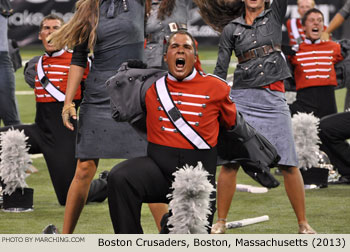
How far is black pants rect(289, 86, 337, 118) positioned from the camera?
9.04 metres

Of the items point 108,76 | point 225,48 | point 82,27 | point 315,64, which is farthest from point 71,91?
point 315,64

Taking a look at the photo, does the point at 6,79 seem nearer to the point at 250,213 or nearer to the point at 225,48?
the point at 250,213

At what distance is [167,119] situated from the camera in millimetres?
5145

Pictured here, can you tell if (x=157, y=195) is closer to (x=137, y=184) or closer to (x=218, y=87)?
(x=137, y=184)

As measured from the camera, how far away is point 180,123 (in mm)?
5113

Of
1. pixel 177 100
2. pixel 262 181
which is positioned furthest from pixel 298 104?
pixel 177 100

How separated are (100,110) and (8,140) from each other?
1562 mm


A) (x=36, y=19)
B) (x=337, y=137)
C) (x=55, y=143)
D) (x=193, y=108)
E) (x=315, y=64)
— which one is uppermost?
(x=193, y=108)

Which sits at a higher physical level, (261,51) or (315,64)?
(261,51)

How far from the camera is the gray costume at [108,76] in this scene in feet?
18.9

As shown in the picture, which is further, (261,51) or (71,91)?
(261,51)

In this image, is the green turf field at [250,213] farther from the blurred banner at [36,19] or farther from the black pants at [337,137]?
the blurred banner at [36,19]

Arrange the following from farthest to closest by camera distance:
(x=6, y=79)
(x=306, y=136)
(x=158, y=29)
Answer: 1. (x=6, y=79)
2. (x=306, y=136)
3. (x=158, y=29)

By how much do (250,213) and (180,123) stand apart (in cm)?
236
